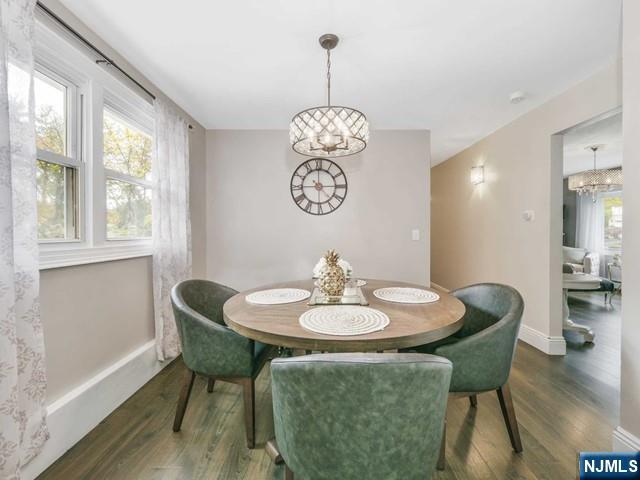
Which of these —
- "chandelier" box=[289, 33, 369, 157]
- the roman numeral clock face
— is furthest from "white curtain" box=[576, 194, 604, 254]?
"chandelier" box=[289, 33, 369, 157]

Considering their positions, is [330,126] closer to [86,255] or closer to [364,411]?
Answer: [364,411]

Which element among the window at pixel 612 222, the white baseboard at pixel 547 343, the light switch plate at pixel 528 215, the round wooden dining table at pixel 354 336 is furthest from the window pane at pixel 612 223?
the round wooden dining table at pixel 354 336

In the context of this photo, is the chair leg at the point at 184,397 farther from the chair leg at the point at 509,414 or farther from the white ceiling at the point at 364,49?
the white ceiling at the point at 364,49

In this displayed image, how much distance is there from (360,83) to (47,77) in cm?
198

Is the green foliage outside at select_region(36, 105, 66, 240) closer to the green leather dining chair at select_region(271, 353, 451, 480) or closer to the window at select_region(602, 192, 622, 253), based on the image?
the green leather dining chair at select_region(271, 353, 451, 480)

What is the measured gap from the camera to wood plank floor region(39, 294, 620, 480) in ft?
4.46

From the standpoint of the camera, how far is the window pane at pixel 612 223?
579 centimetres

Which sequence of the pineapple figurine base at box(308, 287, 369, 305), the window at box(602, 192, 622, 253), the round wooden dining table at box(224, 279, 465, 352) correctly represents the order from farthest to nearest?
the window at box(602, 192, 622, 253) < the pineapple figurine base at box(308, 287, 369, 305) < the round wooden dining table at box(224, 279, 465, 352)

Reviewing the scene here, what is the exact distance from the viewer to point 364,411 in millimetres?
772

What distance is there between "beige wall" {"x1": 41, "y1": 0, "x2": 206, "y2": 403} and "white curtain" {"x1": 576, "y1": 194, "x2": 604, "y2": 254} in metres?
8.01

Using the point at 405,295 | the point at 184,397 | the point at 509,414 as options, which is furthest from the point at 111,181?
the point at 509,414

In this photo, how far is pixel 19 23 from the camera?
119 centimetres

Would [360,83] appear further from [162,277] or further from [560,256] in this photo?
[560,256]

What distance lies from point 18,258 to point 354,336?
4.69 feet
